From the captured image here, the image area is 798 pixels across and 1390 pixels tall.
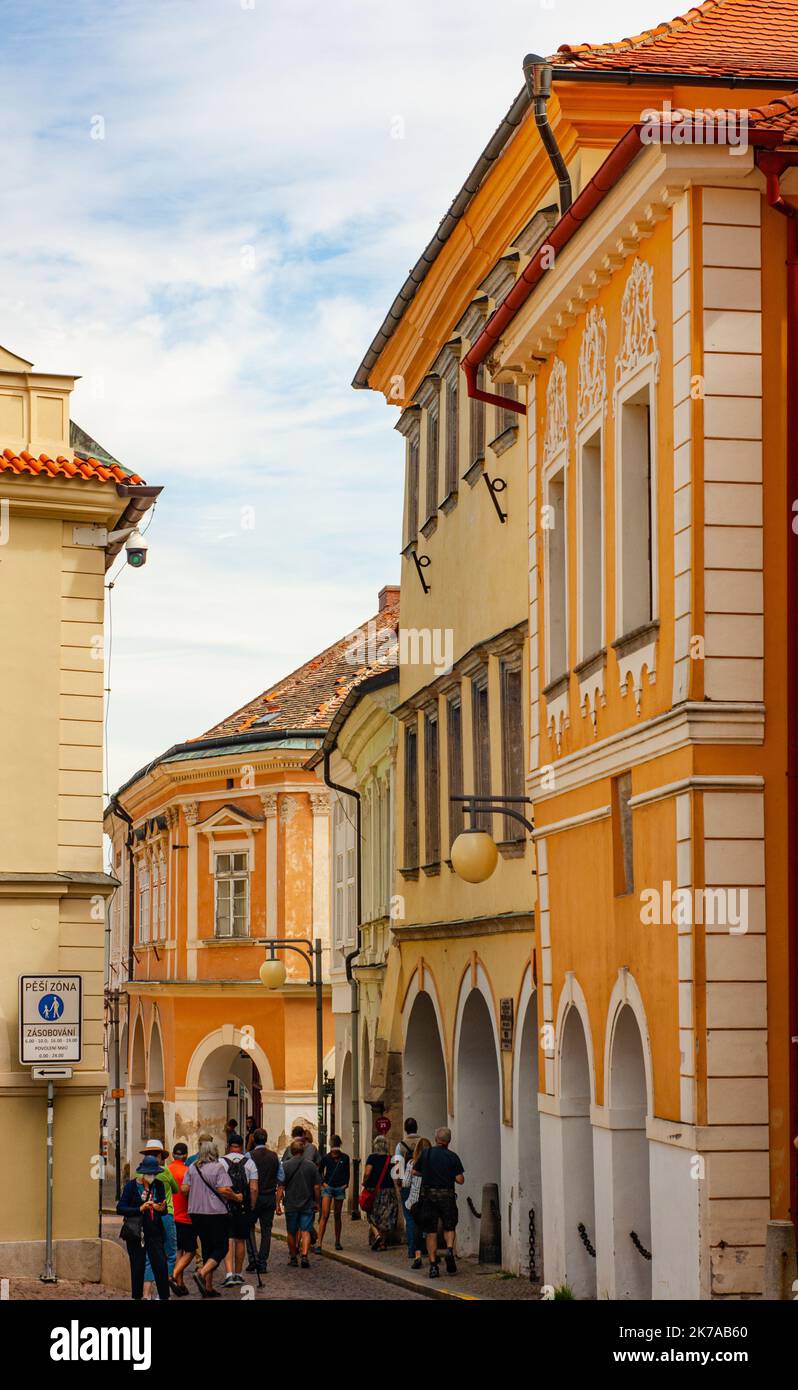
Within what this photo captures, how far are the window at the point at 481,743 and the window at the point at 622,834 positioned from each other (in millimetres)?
8517

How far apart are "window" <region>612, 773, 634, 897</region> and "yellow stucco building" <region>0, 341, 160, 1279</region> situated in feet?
24.9

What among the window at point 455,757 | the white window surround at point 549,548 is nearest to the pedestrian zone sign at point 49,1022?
the white window surround at point 549,548

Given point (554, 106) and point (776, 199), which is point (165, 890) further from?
point (776, 199)

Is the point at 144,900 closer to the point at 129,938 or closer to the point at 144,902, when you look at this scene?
the point at 144,902

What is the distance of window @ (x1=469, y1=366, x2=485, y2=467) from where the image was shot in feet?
84.1

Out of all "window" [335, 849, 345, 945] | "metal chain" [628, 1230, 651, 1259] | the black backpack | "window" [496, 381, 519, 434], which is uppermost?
"window" [496, 381, 519, 434]

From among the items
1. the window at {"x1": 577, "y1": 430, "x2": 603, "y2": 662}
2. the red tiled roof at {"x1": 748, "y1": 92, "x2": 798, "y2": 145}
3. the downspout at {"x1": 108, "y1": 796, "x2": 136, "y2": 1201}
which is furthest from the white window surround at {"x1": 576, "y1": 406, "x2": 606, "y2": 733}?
the downspout at {"x1": 108, "y1": 796, "x2": 136, "y2": 1201}

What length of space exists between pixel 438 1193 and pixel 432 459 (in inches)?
407

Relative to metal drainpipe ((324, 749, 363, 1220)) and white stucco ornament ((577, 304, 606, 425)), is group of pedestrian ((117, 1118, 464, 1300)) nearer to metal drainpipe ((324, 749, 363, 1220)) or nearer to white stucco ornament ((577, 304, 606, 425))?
metal drainpipe ((324, 749, 363, 1220))

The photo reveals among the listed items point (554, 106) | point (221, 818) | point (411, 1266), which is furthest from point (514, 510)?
point (221, 818)

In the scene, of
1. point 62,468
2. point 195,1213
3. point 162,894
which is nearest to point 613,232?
point 62,468

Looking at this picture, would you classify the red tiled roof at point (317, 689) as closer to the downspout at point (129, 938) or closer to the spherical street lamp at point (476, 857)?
the downspout at point (129, 938)

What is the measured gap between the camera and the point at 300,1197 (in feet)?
88.0
